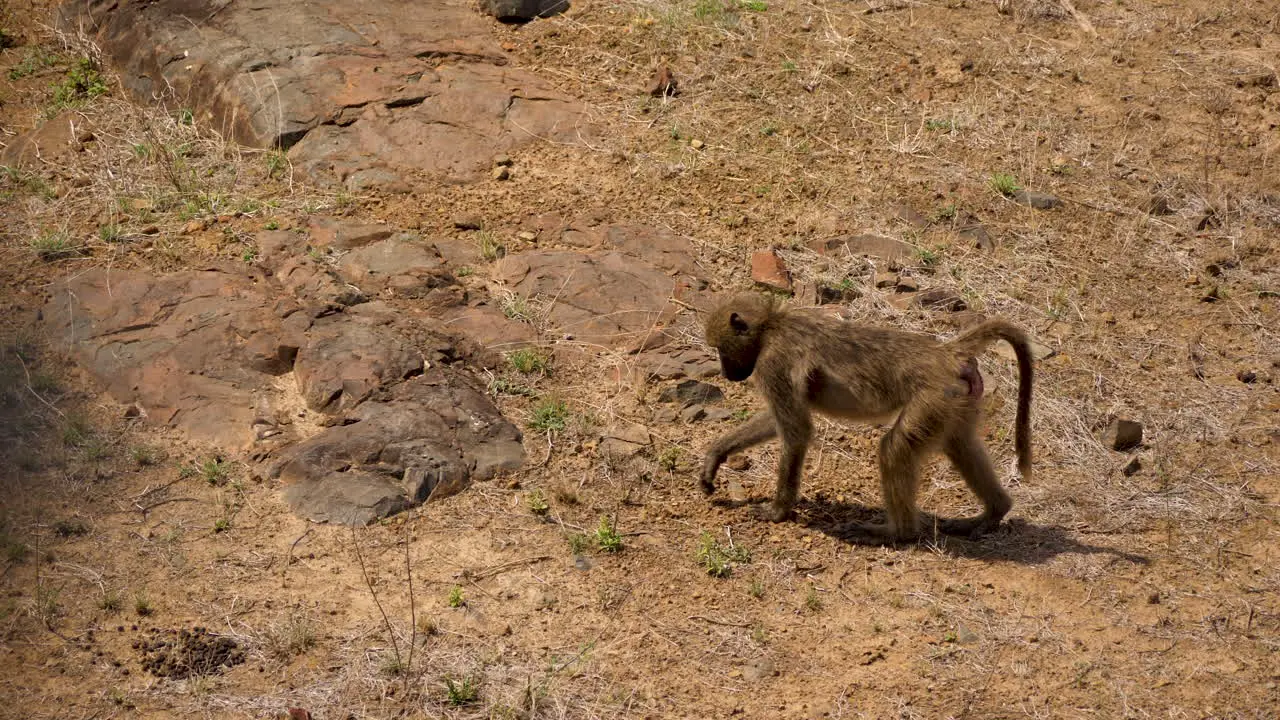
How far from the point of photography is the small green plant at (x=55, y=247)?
7.71 m

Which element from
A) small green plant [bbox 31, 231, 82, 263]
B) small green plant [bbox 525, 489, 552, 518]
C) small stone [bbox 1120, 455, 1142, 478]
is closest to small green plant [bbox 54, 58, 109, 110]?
small green plant [bbox 31, 231, 82, 263]

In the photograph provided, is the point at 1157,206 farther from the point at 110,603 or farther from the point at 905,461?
the point at 110,603

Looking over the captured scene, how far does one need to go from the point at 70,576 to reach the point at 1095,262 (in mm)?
7082

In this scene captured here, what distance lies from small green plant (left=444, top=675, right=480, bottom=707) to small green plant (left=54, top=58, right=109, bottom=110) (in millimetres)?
6882

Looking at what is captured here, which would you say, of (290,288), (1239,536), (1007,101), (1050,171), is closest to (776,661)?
(1239,536)

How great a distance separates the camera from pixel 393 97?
31.3 ft

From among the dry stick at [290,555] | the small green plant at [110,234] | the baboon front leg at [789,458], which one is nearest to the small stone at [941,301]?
the baboon front leg at [789,458]

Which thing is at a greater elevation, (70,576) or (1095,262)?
(1095,262)

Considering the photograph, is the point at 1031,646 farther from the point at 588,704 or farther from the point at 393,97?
the point at 393,97

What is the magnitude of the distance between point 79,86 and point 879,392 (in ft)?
24.3

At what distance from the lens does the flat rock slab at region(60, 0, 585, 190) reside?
912 centimetres

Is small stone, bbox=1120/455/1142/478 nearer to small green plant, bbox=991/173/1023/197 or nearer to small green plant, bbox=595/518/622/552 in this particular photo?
small green plant, bbox=595/518/622/552

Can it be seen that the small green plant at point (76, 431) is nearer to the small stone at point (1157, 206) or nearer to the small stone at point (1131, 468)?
the small stone at point (1131, 468)

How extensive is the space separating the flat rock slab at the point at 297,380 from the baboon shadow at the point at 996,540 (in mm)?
1773
